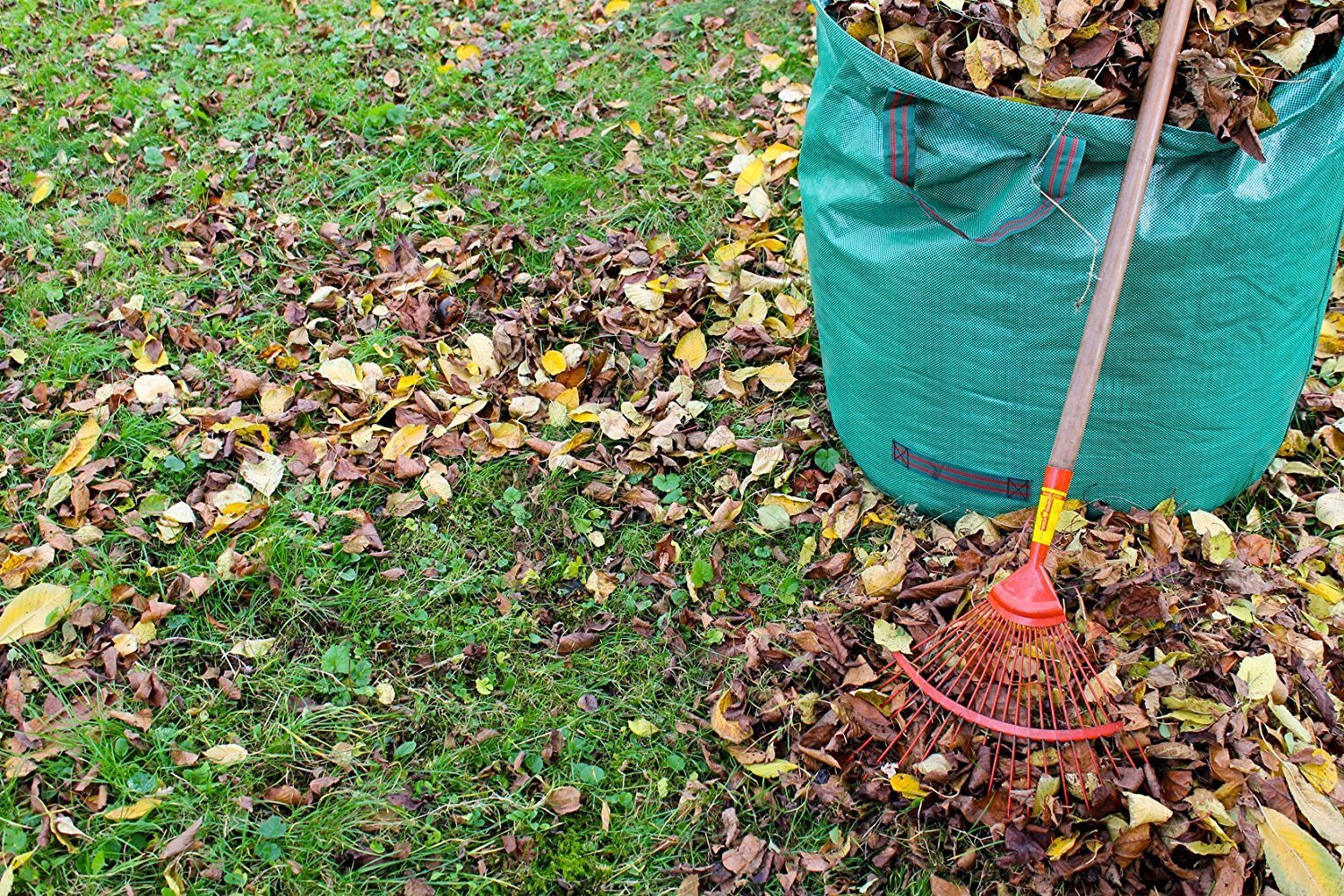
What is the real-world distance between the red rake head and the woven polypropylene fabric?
383mm

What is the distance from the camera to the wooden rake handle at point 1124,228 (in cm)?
156

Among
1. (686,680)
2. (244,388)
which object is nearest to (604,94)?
(244,388)

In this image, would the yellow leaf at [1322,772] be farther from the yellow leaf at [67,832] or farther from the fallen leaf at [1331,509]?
the yellow leaf at [67,832]

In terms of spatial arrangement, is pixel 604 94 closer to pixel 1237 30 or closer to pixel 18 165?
pixel 18 165

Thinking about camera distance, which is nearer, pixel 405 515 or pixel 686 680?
pixel 686 680

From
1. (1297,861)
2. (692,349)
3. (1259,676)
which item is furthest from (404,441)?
(1297,861)

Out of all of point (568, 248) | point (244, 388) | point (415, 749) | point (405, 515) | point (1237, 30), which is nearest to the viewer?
point (1237, 30)

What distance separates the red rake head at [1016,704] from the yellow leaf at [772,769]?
0.16 metres

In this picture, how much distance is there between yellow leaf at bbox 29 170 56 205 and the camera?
324 cm

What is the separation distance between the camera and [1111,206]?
171cm

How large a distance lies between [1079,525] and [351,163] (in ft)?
7.62

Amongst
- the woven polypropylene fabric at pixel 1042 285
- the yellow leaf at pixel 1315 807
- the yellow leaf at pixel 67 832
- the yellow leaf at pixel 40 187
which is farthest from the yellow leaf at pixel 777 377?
the yellow leaf at pixel 40 187

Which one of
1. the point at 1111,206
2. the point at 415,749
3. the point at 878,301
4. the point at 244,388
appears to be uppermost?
the point at 1111,206

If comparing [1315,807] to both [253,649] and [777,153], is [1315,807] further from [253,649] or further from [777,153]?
[777,153]
